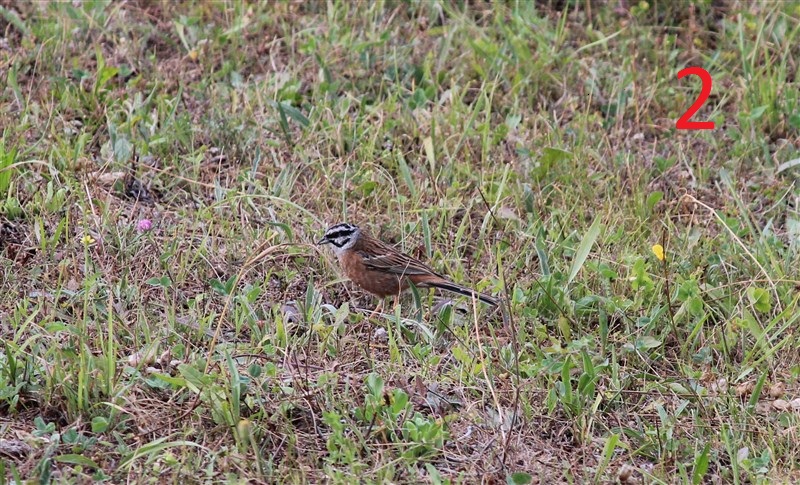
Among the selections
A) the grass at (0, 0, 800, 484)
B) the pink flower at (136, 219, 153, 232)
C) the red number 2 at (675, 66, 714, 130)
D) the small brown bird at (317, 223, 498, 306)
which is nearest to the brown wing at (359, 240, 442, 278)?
the small brown bird at (317, 223, 498, 306)

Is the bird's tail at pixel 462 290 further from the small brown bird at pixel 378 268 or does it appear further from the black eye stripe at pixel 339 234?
the black eye stripe at pixel 339 234

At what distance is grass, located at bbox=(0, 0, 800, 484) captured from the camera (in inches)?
207

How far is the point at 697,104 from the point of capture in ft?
28.4

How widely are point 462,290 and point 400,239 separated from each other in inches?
32.9

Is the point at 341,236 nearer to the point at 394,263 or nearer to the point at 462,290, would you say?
the point at 394,263

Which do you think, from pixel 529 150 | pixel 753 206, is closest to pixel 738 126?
pixel 753 206

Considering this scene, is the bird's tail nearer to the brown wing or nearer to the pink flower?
the brown wing

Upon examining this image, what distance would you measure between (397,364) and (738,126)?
398 centimetres

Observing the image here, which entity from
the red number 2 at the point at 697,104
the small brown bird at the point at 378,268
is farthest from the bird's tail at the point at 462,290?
the red number 2 at the point at 697,104

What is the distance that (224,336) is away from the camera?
6059mm

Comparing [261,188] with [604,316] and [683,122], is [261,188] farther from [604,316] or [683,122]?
[683,122]

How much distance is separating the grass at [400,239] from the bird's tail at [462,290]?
0.10 metres

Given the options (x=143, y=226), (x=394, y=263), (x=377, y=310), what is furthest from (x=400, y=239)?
(x=143, y=226)

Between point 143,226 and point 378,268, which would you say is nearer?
point 378,268
